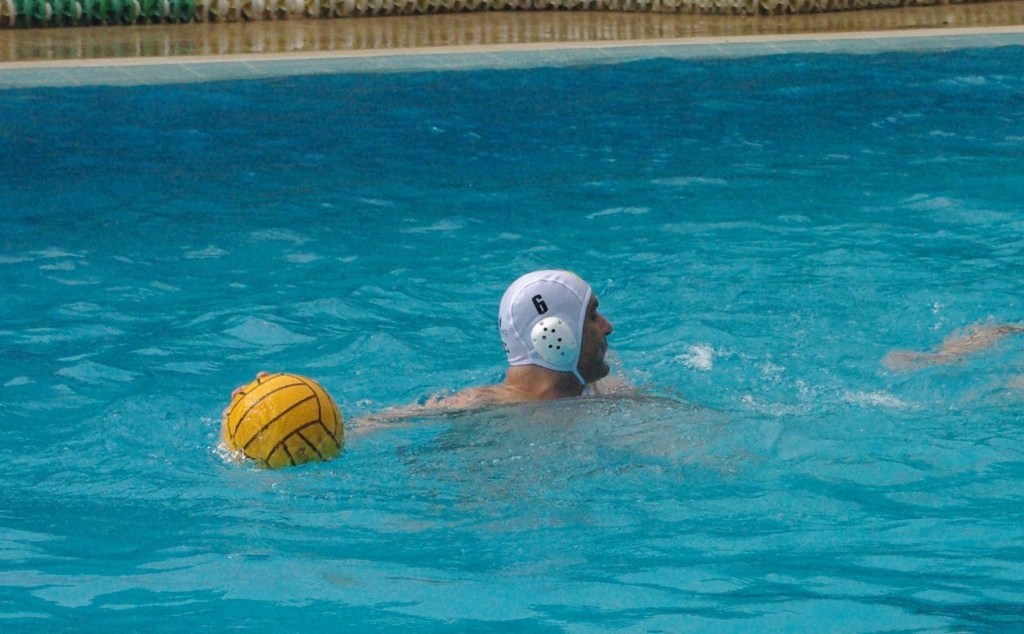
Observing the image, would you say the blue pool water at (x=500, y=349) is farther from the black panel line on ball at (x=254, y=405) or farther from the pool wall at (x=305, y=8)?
the pool wall at (x=305, y=8)

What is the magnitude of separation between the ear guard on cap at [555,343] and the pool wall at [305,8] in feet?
36.6

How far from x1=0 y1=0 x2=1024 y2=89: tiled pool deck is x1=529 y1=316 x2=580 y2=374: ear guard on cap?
25.8ft

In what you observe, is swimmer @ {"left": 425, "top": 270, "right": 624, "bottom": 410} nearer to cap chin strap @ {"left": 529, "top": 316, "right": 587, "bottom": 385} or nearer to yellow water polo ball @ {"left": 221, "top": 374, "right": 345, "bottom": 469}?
cap chin strap @ {"left": 529, "top": 316, "right": 587, "bottom": 385}

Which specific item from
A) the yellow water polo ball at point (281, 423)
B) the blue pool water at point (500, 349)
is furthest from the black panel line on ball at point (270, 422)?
the blue pool water at point (500, 349)

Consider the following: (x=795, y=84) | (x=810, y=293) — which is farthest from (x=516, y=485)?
(x=795, y=84)

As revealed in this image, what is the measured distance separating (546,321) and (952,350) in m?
2.15

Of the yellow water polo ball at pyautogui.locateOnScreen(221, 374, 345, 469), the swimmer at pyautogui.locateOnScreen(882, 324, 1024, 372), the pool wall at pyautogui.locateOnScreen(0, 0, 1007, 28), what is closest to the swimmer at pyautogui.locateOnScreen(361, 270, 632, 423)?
the yellow water polo ball at pyautogui.locateOnScreen(221, 374, 345, 469)

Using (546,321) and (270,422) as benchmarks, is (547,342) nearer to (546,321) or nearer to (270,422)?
(546,321)

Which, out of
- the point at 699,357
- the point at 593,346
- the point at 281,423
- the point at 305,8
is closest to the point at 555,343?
A: the point at 593,346

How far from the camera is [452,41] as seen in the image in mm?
14500

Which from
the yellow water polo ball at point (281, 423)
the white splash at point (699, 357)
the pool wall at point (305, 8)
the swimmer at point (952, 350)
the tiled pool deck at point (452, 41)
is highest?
the pool wall at point (305, 8)

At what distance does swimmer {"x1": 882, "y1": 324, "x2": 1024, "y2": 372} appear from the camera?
6.50 meters

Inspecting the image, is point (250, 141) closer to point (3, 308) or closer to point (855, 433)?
point (3, 308)

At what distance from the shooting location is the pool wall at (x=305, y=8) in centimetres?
1523
